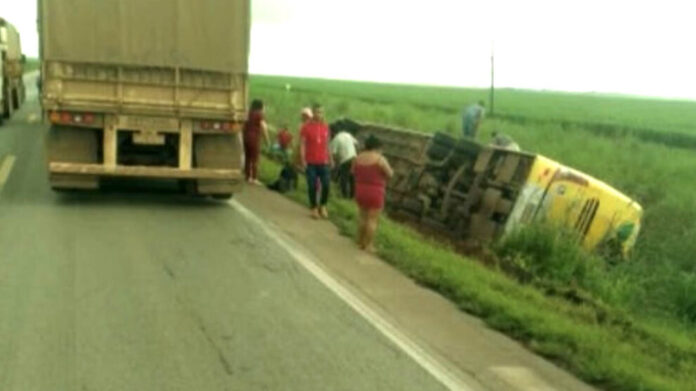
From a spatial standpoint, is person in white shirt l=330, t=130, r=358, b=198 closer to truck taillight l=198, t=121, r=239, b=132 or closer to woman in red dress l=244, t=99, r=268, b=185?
woman in red dress l=244, t=99, r=268, b=185

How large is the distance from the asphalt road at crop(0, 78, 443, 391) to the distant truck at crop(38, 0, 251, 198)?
1.28 m

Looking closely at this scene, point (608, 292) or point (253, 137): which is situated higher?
point (253, 137)

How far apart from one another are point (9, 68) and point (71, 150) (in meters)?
24.5

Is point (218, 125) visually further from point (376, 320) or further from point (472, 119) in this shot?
point (472, 119)

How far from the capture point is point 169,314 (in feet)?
30.6

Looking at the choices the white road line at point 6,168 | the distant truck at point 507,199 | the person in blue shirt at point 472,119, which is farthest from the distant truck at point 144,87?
the person in blue shirt at point 472,119

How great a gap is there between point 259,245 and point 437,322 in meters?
4.10

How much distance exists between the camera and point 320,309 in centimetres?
991

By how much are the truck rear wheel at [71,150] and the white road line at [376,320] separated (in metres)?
3.04

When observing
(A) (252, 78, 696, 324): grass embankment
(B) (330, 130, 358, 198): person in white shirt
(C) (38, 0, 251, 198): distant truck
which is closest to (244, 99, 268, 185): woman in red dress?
(B) (330, 130, 358, 198): person in white shirt

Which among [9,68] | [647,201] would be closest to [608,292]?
[647,201]

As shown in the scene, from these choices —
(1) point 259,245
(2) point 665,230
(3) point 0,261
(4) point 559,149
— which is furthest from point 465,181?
(4) point 559,149

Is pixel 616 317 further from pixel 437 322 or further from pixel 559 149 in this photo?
pixel 559 149

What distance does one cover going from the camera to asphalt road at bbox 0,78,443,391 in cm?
748
